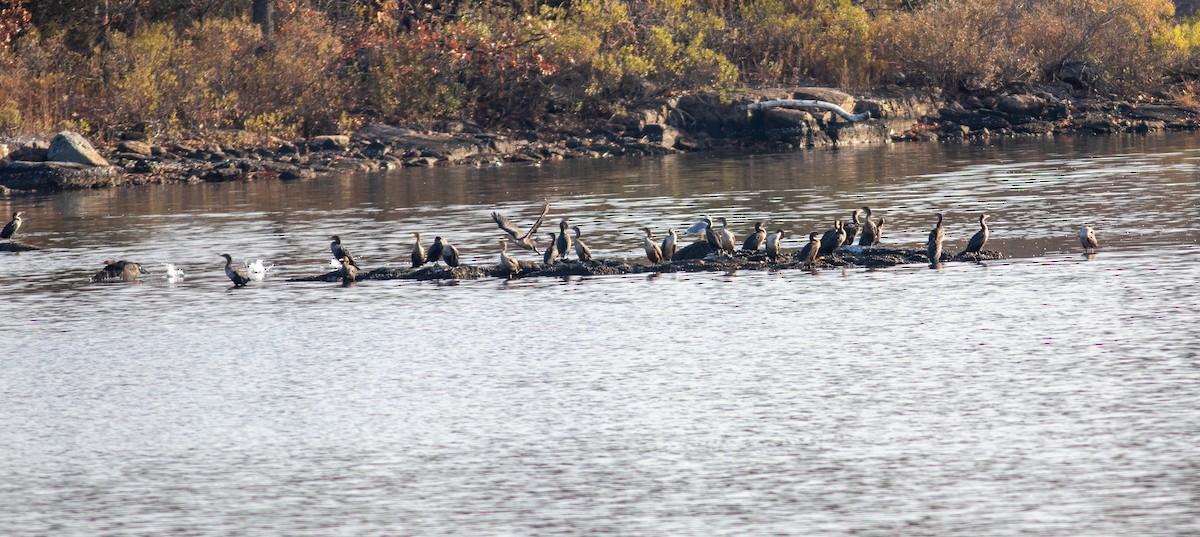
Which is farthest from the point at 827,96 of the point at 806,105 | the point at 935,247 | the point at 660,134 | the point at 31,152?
the point at 935,247

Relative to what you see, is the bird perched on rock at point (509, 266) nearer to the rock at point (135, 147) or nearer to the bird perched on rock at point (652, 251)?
the bird perched on rock at point (652, 251)

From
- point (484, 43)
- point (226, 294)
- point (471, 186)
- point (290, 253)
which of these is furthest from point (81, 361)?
point (484, 43)

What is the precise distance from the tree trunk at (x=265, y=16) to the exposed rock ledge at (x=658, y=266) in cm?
3008

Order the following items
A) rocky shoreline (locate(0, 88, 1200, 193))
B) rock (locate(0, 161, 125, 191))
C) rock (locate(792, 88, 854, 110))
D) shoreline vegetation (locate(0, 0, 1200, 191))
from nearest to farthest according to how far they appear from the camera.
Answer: rock (locate(0, 161, 125, 191)) → rocky shoreline (locate(0, 88, 1200, 193)) → shoreline vegetation (locate(0, 0, 1200, 191)) → rock (locate(792, 88, 854, 110))

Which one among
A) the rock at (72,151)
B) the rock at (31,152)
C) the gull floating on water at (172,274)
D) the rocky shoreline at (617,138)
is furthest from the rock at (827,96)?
the gull floating on water at (172,274)

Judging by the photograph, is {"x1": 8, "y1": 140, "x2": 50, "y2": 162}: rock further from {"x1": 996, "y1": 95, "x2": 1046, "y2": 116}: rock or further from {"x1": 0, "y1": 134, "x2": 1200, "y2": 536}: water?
{"x1": 996, "y1": 95, "x2": 1046, "y2": 116}: rock

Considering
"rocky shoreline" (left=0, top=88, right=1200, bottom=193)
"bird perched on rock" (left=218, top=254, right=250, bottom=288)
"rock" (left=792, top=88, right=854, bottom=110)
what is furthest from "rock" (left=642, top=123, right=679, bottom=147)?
"bird perched on rock" (left=218, top=254, right=250, bottom=288)

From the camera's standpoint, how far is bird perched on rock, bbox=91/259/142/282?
21.0 metres

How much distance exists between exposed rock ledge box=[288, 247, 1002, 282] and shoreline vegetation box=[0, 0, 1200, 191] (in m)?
22.0

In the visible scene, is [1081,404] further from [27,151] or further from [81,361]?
[27,151]

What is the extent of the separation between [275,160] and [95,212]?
12242mm

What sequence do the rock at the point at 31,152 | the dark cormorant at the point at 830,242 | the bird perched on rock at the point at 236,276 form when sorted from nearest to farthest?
the bird perched on rock at the point at 236,276 < the dark cormorant at the point at 830,242 < the rock at the point at 31,152

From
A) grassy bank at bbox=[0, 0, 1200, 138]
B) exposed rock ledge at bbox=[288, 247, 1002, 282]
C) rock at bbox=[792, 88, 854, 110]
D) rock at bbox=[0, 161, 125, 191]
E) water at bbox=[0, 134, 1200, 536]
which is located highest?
grassy bank at bbox=[0, 0, 1200, 138]

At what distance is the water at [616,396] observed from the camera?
957 centimetres
